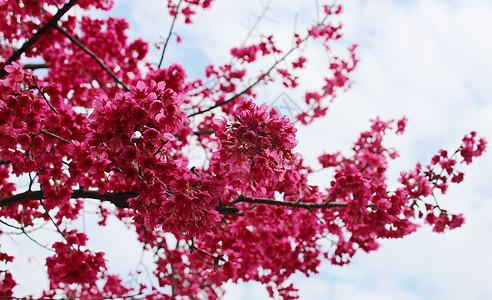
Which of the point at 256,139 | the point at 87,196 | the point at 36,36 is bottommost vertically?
the point at 256,139

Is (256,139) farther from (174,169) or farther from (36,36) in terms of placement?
(36,36)

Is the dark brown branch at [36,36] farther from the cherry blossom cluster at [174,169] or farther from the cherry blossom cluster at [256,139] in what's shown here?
the cherry blossom cluster at [256,139]

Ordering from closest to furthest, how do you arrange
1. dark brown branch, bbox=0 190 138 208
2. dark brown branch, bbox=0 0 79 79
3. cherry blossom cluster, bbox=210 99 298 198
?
cherry blossom cluster, bbox=210 99 298 198 < dark brown branch, bbox=0 190 138 208 < dark brown branch, bbox=0 0 79 79

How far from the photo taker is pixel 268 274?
6.77 meters

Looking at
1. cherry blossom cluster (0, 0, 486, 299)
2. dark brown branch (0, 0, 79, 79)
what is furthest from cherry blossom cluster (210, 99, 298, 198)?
dark brown branch (0, 0, 79, 79)

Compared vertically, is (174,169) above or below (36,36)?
below

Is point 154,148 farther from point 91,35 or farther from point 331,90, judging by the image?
point 331,90

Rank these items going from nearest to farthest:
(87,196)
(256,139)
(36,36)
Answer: (256,139) < (87,196) < (36,36)

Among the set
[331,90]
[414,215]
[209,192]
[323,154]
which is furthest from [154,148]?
[331,90]

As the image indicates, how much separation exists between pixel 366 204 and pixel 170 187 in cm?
252

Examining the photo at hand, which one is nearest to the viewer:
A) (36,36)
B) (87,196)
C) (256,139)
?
(256,139)

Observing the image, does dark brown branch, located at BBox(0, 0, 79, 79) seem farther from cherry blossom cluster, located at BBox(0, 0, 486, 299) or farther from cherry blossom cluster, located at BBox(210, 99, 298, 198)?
cherry blossom cluster, located at BBox(210, 99, 298, 198)

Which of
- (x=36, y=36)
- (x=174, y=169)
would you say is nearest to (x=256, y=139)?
(x=174, y=169)

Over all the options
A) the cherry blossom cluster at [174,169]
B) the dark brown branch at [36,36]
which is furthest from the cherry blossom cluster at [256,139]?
the dark brown branch at [36,36]
